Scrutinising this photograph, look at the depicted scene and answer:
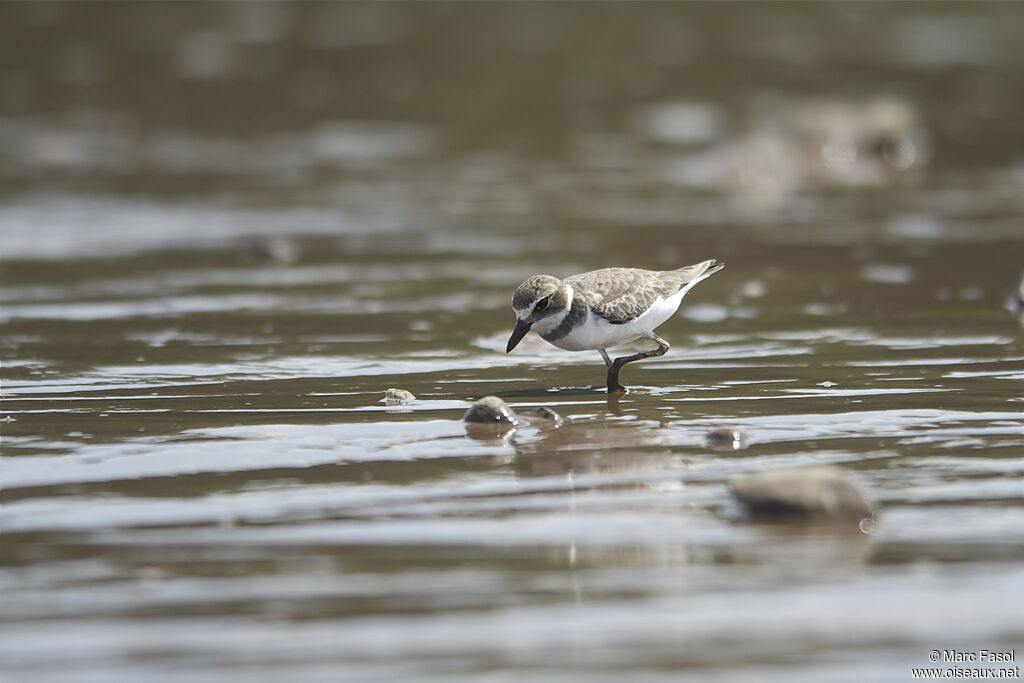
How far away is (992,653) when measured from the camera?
4.30 m

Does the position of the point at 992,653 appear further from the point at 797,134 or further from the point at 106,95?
the point at 106,95

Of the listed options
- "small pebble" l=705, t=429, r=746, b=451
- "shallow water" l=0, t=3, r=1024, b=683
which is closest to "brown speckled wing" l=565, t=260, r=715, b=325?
"shallow water" l=0, t=3, r=1024, b=683

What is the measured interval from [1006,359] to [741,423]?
2.22 m

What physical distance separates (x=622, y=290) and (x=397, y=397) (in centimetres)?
136

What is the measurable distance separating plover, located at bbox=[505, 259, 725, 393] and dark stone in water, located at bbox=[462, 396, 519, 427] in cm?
70

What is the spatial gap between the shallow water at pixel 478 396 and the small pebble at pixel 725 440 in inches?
7.8

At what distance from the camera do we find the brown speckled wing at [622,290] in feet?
25.7

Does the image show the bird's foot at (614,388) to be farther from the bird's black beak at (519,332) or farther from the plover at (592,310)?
the bird's black beak at (519,332)

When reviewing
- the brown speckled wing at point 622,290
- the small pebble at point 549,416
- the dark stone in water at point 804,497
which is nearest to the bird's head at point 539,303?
the brown speckled wing at point 622,290

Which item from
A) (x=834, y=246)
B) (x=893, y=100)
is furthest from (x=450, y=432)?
(x=893, y=100)

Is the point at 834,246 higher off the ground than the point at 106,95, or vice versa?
the point at 106,95

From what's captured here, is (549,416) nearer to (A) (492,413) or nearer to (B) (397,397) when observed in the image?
(A) (492,413)

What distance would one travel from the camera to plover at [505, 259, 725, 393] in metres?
7.69

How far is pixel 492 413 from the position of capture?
7137mm
